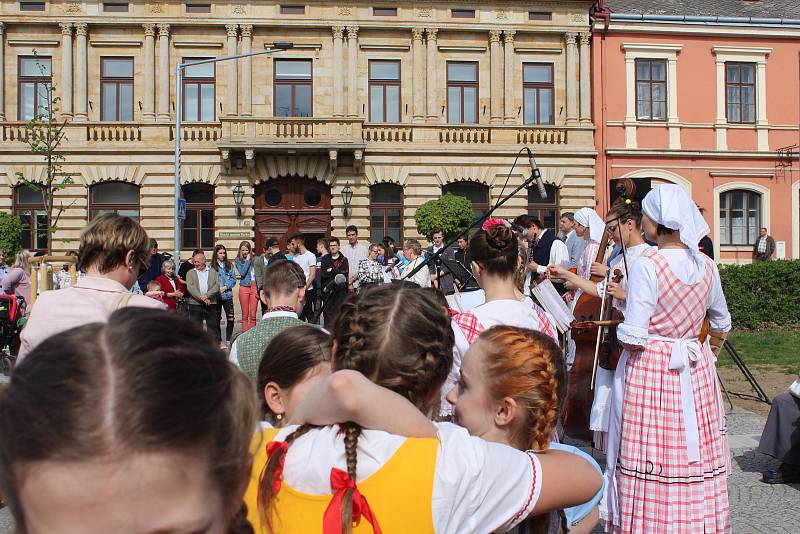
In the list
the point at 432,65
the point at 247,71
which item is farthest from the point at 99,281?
the point at 432,65

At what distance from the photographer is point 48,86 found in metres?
26.7

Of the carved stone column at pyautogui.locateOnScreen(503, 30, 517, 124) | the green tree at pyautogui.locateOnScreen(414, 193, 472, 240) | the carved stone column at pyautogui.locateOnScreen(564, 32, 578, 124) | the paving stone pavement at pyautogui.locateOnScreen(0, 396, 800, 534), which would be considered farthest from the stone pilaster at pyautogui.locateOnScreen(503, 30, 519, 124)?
the paving stone pavement at pyautogui.locateOnScreen(0, 396, 800, 534)

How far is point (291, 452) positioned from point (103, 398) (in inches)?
35.5

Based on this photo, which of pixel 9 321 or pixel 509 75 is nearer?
pixel 9 321

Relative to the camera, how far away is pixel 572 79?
28641 mm

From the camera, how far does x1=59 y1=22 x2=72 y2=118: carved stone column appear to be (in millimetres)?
26891

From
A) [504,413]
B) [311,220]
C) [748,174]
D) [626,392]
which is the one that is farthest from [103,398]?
[748,174]

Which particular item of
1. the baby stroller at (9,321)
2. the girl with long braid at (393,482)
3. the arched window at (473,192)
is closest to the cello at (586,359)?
the girl with long braid at (393,482)

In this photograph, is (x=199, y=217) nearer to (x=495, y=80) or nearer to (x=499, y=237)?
(x=495, y=80)

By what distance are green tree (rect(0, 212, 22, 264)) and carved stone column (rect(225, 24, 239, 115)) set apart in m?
8.10

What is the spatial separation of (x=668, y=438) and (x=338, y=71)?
25.3 metres

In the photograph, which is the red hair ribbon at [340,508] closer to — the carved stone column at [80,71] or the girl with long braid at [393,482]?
the girl with long braid at [393,482]

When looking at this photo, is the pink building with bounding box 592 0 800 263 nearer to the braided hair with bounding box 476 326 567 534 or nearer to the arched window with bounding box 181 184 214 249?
the arched window with bounding box 181 184 214 249

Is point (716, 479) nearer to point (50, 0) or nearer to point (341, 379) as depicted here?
point (341, 379)
